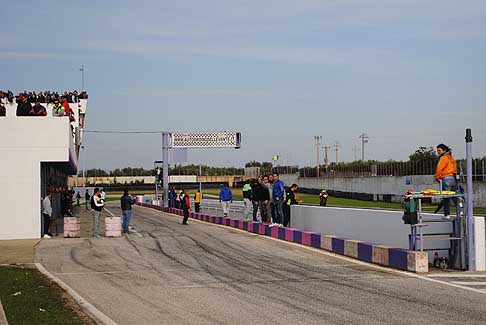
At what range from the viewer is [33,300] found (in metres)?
11.6

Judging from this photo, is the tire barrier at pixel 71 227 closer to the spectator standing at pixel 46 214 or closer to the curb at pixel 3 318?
the spectator standing at pixel 46 214

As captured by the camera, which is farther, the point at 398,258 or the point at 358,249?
the point at 358,249

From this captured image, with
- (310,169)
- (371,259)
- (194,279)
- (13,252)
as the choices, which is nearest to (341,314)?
(194,279)

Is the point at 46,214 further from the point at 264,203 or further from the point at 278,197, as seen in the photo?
the point at 278,197

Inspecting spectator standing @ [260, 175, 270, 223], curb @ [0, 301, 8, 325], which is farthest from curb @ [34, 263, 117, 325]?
spectator standing @ [260, 175, 270, 223]

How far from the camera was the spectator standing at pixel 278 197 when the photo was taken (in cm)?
2368

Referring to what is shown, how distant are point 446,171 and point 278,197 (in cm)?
878

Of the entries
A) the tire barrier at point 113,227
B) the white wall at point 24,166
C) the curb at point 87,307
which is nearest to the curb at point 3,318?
the curb at point 87,307

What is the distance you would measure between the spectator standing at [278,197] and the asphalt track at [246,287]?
301 cm

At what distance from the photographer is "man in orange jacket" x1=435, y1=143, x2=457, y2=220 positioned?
15.8 meters

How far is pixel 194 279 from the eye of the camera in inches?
560

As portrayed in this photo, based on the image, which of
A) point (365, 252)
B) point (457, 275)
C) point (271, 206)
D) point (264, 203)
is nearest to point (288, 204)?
point (271, 206)

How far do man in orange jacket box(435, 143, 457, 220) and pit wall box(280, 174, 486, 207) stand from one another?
36.1 metres

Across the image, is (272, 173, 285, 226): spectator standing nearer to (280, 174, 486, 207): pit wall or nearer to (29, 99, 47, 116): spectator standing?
(29, 99, 47, 116): spectator standing
